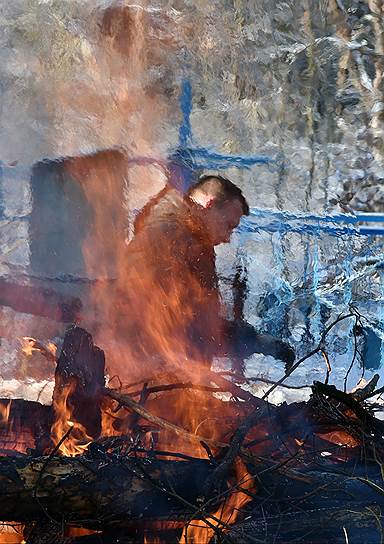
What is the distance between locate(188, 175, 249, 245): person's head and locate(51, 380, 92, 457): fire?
152cm

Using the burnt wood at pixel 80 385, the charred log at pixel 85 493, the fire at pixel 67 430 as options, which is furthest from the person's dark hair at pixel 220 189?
the charred log at pixel 85 493

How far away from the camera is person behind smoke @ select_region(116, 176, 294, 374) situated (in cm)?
340

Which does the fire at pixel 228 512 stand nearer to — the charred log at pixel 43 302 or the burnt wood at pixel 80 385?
the burnt wood at pixel 80 385

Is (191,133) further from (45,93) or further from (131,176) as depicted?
(45,93)

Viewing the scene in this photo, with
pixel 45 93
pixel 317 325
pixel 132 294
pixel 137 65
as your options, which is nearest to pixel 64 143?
pixel 45 93

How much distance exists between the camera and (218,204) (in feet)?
11.3

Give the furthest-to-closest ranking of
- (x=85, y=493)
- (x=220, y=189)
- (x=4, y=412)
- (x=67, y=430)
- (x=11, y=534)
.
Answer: (x=220, y=189) < (x=4, y=412) < (x=67, y=430) < (x=11, y=534) < (x=85, y=493)

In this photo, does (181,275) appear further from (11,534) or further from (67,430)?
(11,534)

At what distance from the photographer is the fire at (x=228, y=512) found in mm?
1650

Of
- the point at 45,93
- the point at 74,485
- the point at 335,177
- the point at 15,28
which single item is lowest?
the point at 74,485

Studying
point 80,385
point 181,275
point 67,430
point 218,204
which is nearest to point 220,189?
point 218,204

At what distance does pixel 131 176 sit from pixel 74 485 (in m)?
2.06

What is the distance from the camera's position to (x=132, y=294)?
11.3 ft

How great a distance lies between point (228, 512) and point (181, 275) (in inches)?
72.1
